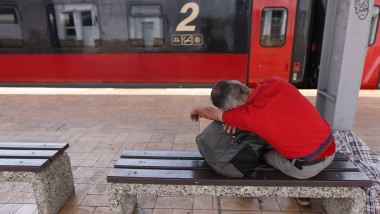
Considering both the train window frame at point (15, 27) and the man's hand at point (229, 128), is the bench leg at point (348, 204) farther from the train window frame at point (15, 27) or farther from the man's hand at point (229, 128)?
the train window frame at point (15, 27)

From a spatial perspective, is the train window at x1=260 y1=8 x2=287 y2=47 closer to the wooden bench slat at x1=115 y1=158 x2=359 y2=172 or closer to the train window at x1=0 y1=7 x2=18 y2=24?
the wooden bench slat at x1=115 y1=158 x2=359 y2=172

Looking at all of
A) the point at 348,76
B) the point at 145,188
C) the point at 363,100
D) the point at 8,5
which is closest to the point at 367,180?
the point at 348,76

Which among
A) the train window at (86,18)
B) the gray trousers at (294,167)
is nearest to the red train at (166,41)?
the train window at (86,18)

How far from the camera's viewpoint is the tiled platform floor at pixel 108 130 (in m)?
2.66

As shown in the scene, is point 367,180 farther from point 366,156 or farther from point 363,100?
point 363,100

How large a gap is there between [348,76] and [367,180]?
4.65 feet

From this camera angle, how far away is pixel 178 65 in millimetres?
6660

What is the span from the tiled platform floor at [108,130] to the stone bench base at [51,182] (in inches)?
4.7

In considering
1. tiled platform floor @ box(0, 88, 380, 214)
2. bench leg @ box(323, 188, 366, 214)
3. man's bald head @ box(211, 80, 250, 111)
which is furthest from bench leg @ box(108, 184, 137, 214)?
bench leg @ box(323, 188, 366, 214)

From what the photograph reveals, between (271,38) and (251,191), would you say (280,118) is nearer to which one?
(251,191)

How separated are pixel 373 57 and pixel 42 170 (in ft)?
23.6

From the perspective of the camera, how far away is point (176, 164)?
2.24m

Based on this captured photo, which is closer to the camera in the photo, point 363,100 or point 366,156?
point 366,156

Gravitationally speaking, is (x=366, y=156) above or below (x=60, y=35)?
below
